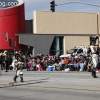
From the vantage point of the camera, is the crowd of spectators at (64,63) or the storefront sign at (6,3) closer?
the crowd of spectators at (64,63)

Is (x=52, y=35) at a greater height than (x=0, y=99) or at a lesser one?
greater

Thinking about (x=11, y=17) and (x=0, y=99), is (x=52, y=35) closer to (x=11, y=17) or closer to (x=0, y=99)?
(x=11, y=17)

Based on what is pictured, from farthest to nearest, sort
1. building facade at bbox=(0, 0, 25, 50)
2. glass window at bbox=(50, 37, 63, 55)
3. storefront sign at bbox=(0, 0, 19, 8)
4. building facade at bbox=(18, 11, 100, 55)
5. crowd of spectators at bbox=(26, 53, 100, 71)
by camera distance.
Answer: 1. glass window at bbox=(50, 37, 63, 55)
2. building facade at bbox=(18, 11, 100, 55)
3. storefront sign at bbox=(0, 0, 19, 8)
4. building facade at bbox=(0, 0, 25, 50)
5. crowd of spectators at bbox=(26, 53, 100, 71)

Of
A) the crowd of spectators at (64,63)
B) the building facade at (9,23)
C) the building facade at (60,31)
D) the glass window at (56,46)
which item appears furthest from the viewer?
the glass window at (56,46)

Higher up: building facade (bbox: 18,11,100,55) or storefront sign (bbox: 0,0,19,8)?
storefront sign (bbox: 0,0,19,8)

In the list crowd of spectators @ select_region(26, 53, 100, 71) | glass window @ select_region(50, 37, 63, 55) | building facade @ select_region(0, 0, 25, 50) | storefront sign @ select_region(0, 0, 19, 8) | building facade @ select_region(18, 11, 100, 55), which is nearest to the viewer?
crowd of spectators @ select_region(26, 53, 100, 71)

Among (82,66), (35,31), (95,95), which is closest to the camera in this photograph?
(95,95)

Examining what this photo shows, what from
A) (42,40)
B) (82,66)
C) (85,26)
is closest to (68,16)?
(85,26)

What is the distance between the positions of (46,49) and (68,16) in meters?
7.97

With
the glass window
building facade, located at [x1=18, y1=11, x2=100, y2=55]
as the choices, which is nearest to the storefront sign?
building facade, located at [x1=18, y1=11, x2=100, y2=55]

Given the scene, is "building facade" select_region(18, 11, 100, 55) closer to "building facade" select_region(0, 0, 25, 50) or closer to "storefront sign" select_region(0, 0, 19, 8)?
"building facade" select_region(0, 0, 25, 50)

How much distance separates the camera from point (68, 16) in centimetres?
5519

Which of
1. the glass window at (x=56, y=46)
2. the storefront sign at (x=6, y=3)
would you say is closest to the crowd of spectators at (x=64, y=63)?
the glass window at (x=56, y=46)

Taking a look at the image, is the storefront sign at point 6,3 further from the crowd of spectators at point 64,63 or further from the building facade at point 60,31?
the crowd of spectators at point 64,63
